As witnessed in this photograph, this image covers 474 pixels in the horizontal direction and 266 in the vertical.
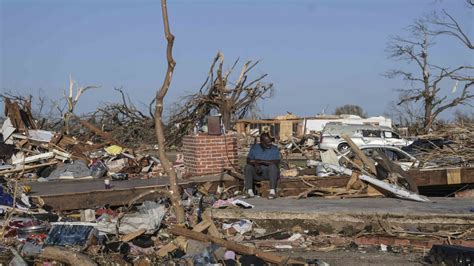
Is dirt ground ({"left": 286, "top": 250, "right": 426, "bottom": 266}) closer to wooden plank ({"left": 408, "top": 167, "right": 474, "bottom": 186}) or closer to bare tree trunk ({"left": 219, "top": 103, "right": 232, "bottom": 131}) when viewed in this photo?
wooden plank ({"left": 408, "top": 167, "right": 474, "bottom": 186})

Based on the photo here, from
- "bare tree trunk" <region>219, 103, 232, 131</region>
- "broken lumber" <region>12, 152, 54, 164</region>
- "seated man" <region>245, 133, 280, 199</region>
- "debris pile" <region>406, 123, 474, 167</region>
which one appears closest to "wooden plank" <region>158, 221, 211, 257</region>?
"seated man" <region>245, 133, 280, 199</region>

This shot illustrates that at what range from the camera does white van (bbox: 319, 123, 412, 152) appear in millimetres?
33062

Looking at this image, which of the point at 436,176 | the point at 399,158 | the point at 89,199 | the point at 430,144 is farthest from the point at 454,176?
the point at 89,199

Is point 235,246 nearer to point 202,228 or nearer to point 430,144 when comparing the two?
point 202,228

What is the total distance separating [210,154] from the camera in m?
14.6

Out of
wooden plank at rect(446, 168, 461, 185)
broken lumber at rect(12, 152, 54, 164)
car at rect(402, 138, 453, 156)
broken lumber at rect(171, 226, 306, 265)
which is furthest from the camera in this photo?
broken lumber at rect(12, 152, 54, 164)

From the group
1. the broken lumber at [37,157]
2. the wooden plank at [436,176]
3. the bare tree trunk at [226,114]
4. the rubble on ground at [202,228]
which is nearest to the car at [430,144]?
the rubble on ground at [202,228]

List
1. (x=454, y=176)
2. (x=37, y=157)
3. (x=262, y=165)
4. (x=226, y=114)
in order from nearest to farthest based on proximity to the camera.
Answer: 1. (x=262, y=165)
2. (x=454, y=176)
3. (x=37, y=157)
4. (x=226, y=114)

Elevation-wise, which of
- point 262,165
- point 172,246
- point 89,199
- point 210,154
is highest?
point 210,154

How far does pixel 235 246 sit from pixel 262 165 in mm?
4325

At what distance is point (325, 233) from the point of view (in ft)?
30.6

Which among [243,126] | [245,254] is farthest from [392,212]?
[243,126]

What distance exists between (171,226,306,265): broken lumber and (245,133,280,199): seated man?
3474 mm

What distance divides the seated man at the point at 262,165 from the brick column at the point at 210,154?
2.27m
